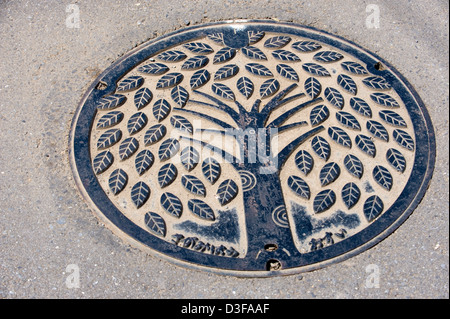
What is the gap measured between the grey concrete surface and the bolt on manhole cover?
0.25 feet

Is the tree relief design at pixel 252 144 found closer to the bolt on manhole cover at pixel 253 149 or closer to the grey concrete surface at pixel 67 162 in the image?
the bolt on manhole cover at pixel 253 149

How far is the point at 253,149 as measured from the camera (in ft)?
9.16

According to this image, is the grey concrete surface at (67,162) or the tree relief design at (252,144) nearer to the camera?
the grey concrete surface at (67,162)

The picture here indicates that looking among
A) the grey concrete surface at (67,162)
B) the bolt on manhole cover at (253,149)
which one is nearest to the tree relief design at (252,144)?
the bolt on manhole cover at (253,149)

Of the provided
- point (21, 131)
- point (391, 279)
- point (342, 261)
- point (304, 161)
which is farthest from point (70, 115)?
point (391, 279)

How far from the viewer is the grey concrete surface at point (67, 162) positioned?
2430 millimetres

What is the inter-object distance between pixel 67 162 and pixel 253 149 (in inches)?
37.7

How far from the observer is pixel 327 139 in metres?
2.83

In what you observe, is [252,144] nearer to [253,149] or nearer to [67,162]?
[253,149]

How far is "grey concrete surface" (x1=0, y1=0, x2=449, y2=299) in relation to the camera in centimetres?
243

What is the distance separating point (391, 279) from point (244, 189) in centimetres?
78

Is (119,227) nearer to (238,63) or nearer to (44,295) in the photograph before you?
(44,295)

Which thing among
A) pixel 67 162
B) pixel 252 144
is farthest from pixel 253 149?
pixel 67 162

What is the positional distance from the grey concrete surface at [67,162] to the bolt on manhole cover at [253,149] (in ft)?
0.25
